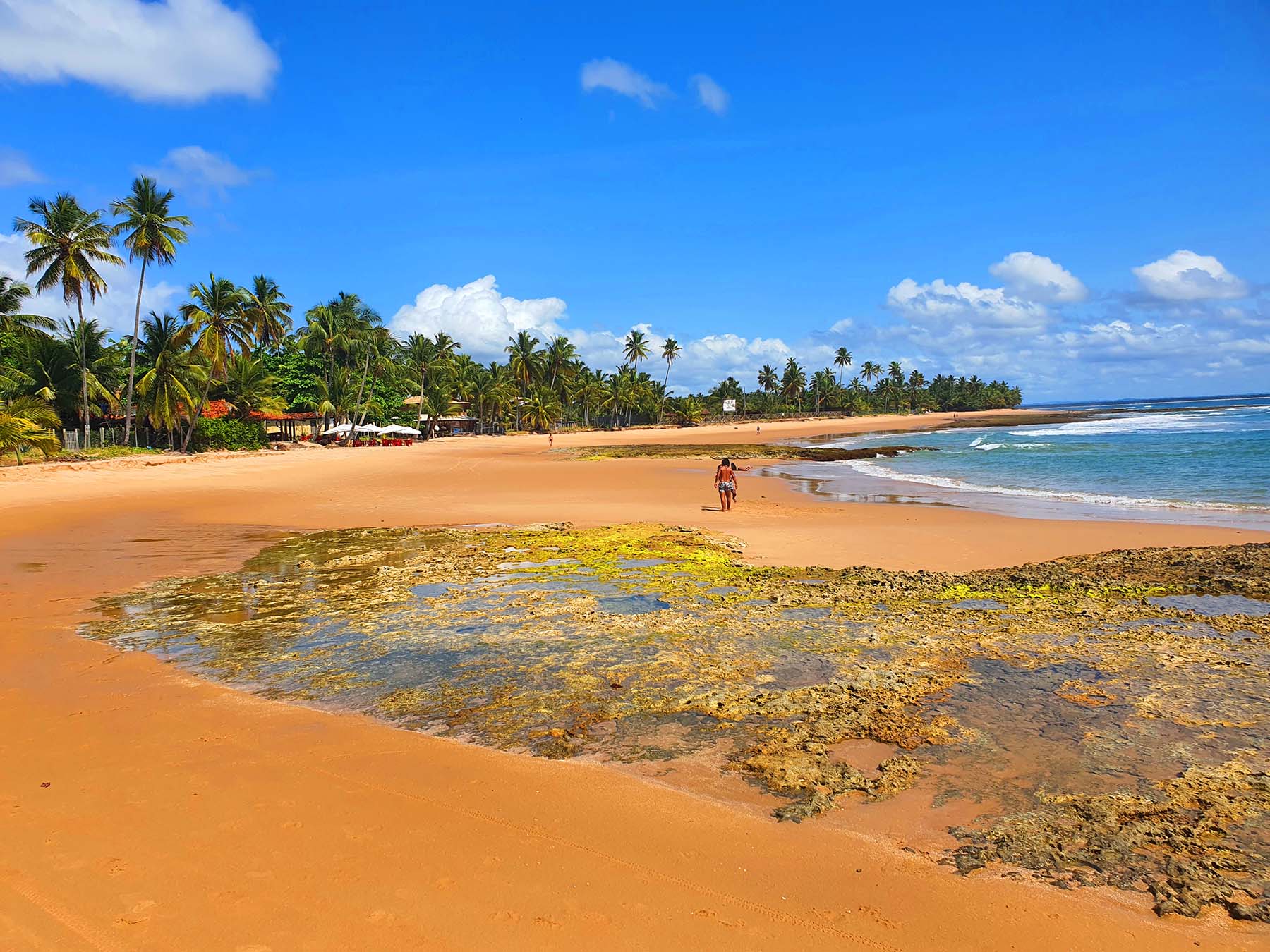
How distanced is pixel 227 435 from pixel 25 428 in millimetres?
17865

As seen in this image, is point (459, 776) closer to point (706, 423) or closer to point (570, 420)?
point (570, 420)

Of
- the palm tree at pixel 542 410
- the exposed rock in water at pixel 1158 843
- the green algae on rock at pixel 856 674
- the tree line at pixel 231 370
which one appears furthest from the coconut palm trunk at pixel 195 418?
the palm tree at pixel 542 410

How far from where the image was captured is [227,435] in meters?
45.4

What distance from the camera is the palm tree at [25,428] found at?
1068 inches

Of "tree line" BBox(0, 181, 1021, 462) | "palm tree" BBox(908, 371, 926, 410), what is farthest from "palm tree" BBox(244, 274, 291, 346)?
"palm tree" BBox(908, 371, 926, 410)

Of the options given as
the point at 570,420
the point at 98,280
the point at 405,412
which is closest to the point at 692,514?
the point at 98,280

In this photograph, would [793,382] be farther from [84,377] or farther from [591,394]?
[84,377]

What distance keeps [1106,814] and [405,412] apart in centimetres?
7680

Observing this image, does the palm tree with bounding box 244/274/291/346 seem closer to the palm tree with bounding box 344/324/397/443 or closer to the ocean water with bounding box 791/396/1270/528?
the palm tree with bounding box 344/324/397/443

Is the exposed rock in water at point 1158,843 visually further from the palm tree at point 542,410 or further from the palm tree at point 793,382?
the palm tree at point 793,382

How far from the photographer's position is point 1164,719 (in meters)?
5.70

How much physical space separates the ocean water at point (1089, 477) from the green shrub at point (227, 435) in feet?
111

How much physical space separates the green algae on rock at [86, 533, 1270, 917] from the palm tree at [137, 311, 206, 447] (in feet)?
107

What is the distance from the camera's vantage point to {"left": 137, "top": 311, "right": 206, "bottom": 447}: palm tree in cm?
3888
